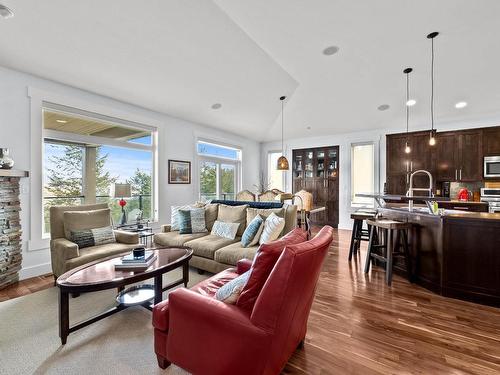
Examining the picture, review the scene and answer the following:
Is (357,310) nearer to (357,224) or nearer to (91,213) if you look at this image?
(357,224)

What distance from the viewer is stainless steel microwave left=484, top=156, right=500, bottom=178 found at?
4.77 m

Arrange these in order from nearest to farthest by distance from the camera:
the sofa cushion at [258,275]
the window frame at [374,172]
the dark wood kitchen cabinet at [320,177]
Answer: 1. the sofa cushion at [258,275]
2. the window frame at [374,172]
3. the dark wood kitchen cabinet at [320,177]

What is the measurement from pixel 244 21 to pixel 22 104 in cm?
321

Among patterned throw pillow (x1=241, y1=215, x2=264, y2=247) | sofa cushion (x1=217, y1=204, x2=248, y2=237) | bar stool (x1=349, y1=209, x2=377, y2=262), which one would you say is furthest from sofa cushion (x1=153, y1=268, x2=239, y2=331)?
bar stool (x1=349, y1=209, x2=377, y2=262)

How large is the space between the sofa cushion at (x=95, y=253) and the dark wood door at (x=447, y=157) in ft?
20.7

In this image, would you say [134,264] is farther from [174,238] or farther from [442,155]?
[442,155]

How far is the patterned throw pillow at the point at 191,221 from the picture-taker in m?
3.87

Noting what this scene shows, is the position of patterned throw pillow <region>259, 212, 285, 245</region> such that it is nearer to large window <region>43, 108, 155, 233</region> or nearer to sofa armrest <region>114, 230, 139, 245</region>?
sofa armrest <region>114, 230, 139, 245</region>

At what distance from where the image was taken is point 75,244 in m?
2.84

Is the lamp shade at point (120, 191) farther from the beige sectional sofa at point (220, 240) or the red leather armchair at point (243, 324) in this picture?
the red leather armchair at point (243, 324)

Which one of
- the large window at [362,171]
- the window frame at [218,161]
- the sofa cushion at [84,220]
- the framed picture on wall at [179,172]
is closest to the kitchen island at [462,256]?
the large window at [362,171]

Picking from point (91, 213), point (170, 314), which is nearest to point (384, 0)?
point (170, 314)

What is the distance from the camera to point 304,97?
208 inches

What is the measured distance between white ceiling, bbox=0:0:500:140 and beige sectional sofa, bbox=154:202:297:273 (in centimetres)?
236
